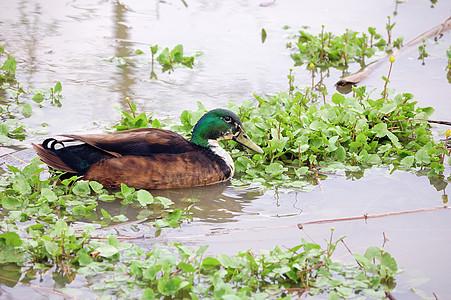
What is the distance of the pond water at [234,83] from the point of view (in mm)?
4809

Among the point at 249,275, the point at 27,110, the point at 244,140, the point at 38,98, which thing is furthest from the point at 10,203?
the point at 38,98

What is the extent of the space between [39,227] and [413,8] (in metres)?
9.25

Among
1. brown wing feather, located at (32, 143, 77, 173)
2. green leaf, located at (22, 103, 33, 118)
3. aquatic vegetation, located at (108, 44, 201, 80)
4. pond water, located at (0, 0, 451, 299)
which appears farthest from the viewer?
aquatic vegetation, located at (108, 44, 201, 80)

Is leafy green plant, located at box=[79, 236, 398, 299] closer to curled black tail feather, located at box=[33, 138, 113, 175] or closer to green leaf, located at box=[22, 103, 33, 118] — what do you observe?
Answer: curled black tail feather, located at box=[33, 138, 113, 175]

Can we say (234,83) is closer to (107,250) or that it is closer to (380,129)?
(380,129)

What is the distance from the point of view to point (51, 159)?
5.59 meters

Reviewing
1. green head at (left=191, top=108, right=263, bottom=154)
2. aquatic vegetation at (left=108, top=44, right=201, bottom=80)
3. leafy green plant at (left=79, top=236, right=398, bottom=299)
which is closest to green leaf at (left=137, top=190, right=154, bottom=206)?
leafy green plant at (left=79, top=236, right=398, bottom=299)

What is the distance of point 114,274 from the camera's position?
13.7 ft

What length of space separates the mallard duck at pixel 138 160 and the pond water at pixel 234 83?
0.53ft

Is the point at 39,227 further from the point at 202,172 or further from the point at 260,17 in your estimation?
the point at 260,17

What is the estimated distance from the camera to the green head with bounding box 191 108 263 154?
6.05 m

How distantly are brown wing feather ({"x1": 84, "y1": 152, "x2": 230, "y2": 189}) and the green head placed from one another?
26 cm

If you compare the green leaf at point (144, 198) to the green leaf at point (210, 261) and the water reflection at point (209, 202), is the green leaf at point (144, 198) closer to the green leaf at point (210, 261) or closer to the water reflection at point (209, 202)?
Result: the water reflection at point (209, 202)

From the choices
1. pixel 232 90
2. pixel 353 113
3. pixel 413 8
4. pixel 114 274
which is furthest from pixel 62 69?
pixel 413 8
